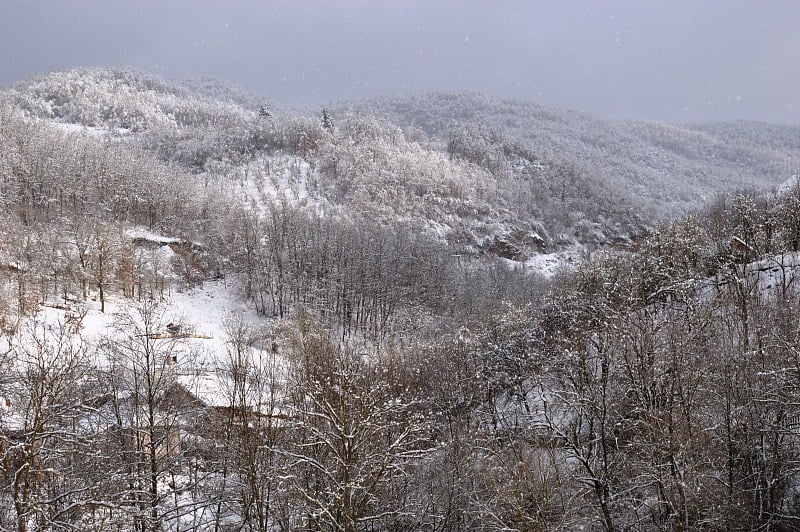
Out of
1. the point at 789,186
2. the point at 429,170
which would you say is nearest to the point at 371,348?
the point at 789,186

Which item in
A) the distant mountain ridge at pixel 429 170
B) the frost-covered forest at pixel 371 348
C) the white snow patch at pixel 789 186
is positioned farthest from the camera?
the distant mountain ridge at pixel 429 170

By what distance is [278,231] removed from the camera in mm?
69438

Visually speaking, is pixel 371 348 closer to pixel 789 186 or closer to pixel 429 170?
pixel 789 186

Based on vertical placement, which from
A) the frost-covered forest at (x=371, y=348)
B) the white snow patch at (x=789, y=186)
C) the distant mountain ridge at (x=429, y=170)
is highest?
the distant mountain ridge at (x=429, y=170)

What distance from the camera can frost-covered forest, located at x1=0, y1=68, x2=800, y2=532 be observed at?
14.0m

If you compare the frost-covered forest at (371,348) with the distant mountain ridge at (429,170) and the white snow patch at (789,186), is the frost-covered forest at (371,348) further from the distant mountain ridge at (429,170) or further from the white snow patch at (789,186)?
the distant mountain ridge at (429,170)

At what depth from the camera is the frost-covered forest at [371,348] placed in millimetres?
14008

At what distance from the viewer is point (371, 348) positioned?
4541 cm

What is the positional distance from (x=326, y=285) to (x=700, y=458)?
160 feet

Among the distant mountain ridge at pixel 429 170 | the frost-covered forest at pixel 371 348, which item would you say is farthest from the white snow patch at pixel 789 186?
the distant mountain ridge at pixel 429 170

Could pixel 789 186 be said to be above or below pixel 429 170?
below

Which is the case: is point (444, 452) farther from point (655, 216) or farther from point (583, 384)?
point (655, 216)

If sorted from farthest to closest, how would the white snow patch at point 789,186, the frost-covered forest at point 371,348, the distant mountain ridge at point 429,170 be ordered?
1. the distant mountain ridge at point 429,170
2. the white snow patch at point 789,186
3. the frost-covered forest at point 371,348

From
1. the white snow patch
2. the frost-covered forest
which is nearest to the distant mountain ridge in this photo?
the frost-covered forest
